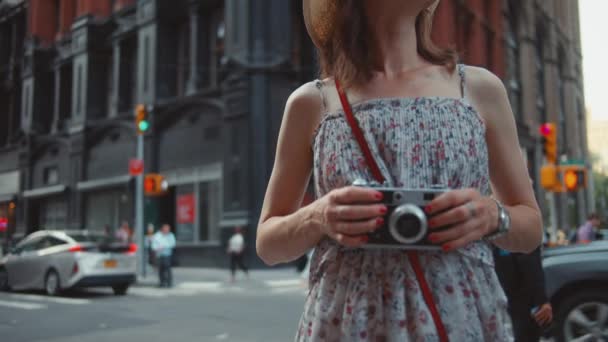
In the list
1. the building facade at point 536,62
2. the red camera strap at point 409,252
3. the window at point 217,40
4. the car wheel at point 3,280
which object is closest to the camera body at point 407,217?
the red camera strap at point 409,252

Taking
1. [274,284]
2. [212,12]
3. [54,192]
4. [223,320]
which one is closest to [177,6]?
[212,12]

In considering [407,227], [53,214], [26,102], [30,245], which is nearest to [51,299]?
[30,245]

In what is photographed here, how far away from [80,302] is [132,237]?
10696 mm

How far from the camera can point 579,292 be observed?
574 centimetres

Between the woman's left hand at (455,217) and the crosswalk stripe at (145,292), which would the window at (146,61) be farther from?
the woman's left hand at (455,217)

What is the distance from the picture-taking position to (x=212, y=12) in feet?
75.1

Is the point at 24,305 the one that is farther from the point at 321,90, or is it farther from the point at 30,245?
the point at 321,90

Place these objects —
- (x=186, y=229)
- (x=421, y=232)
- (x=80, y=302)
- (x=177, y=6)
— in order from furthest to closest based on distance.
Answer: (x=177, y=6), (x=186, y=229), (x=80, y=302), (x=421, y=232)

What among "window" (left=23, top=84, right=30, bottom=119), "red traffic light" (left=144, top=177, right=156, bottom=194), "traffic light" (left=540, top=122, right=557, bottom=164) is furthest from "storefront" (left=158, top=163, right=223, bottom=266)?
"window" (left=23, top=84, right=30, bottom=119)

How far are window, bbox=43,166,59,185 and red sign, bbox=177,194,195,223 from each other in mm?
10353

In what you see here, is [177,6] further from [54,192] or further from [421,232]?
[421,232]

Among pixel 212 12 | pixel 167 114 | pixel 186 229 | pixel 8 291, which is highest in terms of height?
pixel 212 12

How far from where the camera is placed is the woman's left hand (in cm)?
108

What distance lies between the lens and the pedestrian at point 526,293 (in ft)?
15.5
